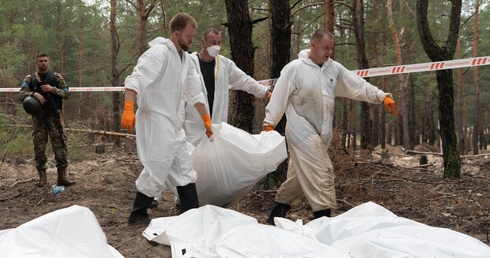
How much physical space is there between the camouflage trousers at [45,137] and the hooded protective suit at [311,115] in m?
3.27

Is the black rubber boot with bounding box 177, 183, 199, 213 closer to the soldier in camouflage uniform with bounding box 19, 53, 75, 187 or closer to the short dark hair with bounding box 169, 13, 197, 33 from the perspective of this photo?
the short dark hair with bounding box 169, 13, 197, 33

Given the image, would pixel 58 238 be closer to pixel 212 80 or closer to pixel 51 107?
pixel 212 80

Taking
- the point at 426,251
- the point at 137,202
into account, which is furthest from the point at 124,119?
the point at 426,251

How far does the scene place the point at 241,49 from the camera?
647 cm

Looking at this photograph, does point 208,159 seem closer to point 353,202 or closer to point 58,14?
point 353,202

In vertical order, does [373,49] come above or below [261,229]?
above

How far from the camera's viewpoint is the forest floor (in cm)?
450

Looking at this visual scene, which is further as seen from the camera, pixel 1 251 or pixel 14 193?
pixel 14 193

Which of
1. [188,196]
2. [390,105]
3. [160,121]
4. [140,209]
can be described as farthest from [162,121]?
[390,105]

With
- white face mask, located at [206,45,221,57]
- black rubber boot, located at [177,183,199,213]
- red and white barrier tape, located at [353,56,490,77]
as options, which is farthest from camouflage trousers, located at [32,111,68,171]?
red and white barrier tape, located at [353,56,490,77]

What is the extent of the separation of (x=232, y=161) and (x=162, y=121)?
0.73 meters

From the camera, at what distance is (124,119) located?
3861 mm

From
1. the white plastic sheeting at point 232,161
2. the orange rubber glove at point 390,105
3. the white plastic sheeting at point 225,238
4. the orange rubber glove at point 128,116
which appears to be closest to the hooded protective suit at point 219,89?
the white plastic sheeting at point 232,161

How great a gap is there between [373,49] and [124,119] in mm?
22097
